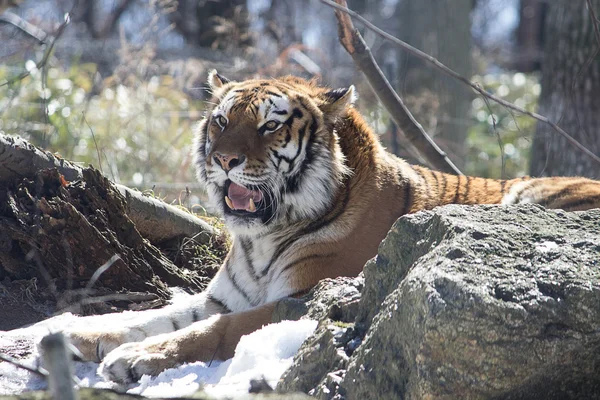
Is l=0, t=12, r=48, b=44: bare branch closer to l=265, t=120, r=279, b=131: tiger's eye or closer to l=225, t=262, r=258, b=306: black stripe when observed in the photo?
l=265, t=120, r=279, b=131: tiger's eye

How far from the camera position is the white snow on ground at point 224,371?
2633mm

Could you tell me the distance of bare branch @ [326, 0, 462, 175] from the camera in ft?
17.0

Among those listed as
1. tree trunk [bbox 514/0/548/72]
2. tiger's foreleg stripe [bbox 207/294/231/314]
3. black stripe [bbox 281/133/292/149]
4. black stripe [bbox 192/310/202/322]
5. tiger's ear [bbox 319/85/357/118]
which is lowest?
black stripe [bbox 192/310/202/322]

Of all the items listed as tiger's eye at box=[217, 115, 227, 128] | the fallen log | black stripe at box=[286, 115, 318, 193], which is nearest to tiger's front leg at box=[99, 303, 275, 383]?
black stripe at box=[286, 115, 318, 193]

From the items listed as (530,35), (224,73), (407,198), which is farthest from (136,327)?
(530,35)

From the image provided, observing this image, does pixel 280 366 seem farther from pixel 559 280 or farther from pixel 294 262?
pixel 294 262

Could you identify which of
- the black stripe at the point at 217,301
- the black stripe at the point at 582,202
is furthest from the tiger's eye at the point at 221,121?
the black stripe at the point at 582,202

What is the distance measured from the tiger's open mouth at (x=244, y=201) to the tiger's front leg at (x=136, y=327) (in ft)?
1.69

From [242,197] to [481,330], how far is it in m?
2.20

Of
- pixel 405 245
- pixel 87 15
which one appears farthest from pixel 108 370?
pixel 87 15

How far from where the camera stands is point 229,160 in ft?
12.8

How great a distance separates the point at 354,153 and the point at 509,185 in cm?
99

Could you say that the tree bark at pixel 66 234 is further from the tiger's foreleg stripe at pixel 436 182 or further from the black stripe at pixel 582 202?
the black stripe at pixel 582 202

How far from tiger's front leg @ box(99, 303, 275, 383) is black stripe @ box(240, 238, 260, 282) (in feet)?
1.89
